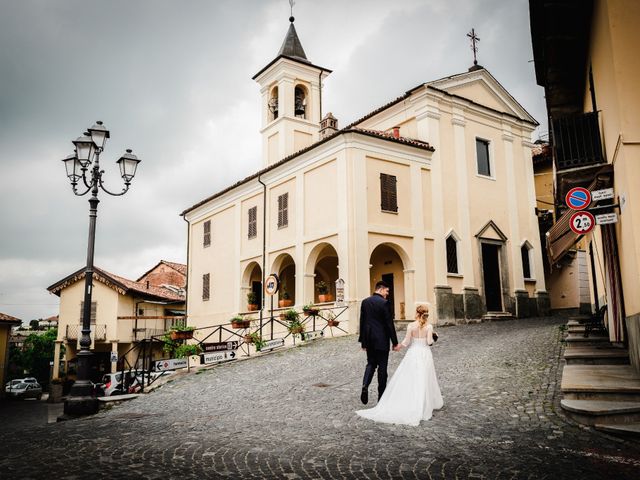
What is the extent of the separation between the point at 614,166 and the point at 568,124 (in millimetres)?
1314

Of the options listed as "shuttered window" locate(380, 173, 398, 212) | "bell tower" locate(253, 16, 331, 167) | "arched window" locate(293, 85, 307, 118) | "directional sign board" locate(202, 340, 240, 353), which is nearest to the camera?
"directional sign board" locate(202, 340, 240, 353)

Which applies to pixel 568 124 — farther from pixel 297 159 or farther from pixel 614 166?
pixel 297 159

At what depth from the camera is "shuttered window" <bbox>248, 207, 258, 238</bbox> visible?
2537 centimetres

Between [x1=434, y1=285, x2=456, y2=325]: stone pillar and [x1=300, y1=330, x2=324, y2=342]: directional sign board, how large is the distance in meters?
4.55

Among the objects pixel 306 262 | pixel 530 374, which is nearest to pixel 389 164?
pixel 306 262

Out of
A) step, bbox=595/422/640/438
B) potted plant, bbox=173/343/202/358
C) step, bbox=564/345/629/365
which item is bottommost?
step, bbox=595/422/640/438

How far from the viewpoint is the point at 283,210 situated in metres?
23.5

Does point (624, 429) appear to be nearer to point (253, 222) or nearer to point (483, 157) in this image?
point (483, 157)

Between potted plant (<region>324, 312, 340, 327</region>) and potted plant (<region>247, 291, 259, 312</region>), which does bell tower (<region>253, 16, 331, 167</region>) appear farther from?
potted plant (<region>324, 312, 340, 327</region>)

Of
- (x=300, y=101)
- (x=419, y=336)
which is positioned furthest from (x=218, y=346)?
(x=300, y=101)

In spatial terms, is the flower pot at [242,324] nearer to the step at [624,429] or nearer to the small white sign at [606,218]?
the small white sign at [606,218]

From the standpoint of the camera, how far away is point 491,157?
23.9m

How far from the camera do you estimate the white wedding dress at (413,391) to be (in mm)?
6910

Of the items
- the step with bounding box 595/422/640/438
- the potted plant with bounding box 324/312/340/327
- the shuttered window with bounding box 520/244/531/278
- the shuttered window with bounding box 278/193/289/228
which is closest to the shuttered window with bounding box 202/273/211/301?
the shuttered window with bounding box 278/193/289/228
